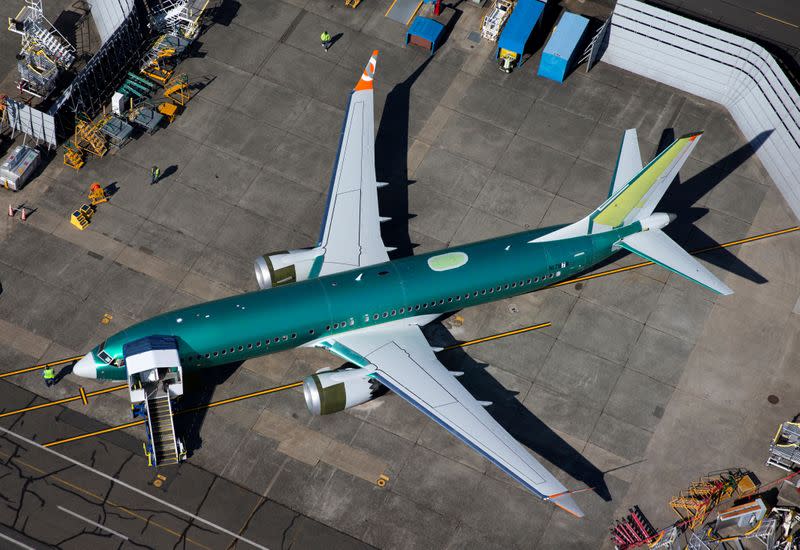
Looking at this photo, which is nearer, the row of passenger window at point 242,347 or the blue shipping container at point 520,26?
the row of passenger window at point 242,347

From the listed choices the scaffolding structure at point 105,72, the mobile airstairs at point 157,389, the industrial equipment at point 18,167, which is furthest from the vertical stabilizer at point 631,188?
the industrial equipment at point 18,167

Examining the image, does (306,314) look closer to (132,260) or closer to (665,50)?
(132,260)

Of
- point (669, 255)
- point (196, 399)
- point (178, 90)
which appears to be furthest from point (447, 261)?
point (178, 90)

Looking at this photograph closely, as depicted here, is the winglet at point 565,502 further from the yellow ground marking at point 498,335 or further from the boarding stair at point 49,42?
the boarding stair at point 49,42

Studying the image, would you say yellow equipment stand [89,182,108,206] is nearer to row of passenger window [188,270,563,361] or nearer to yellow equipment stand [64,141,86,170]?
yellow equipment stand [64,141,86,170]

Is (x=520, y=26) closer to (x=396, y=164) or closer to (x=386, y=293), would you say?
(x=396, y=164)
